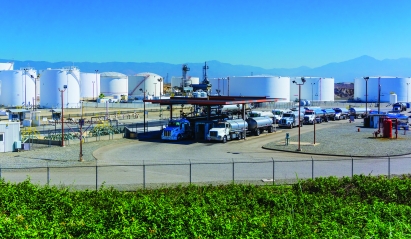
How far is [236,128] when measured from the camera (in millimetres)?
43344

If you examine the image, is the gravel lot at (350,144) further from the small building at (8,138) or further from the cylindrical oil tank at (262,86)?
the cylindrical oil tank at (262,86)

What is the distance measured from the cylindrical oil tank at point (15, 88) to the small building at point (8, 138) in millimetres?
54088

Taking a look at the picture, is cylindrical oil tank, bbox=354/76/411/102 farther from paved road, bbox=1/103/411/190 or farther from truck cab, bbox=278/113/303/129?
paved road, bbox=1/103/411/190

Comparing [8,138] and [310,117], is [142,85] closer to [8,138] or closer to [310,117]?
[310,117]

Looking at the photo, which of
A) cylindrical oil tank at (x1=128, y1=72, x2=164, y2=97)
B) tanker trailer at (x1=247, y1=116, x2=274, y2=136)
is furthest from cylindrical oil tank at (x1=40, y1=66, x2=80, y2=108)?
tanker trailer at (x1=247, y1=116, x2=274, y2=136)

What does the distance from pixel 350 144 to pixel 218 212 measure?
2544 cm

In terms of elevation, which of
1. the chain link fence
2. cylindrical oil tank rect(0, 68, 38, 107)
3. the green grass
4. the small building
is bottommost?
the chain link fence

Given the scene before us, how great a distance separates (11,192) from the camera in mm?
18250

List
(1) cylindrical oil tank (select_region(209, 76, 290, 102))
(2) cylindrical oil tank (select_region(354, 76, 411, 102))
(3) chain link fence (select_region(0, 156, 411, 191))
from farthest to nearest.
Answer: (2) cylindrical oil tank (select_region(354, 76, 411, 102)), (1) cylindrical oil tank (select_region(209, 76, 290, 102)), (3) chain link fence (select_region(0, 156, 411, 191))

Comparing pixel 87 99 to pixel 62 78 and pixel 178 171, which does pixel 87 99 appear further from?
pixel 178 171

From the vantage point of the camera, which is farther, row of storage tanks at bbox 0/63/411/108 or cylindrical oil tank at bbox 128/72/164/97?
cylindrical oil tank at bbox 128/72/164/97

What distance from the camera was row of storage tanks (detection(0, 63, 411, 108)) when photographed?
8825 cm

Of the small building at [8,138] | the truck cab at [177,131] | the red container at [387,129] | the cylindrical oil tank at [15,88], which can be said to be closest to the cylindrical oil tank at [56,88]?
the cylindrical oil tank at [15,88]

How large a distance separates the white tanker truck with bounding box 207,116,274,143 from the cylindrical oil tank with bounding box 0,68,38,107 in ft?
177
